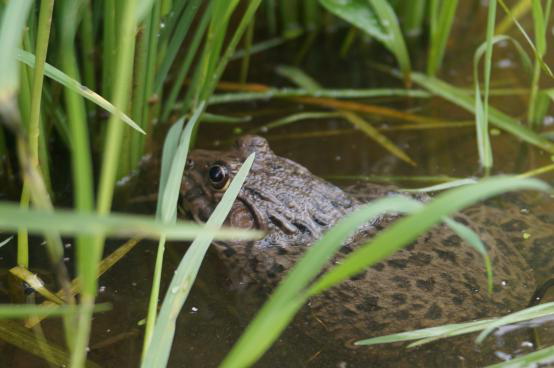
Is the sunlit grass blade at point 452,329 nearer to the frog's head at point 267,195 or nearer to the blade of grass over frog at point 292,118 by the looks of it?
the frog's head at point 267,195

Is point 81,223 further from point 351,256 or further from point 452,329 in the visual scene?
point 452,329

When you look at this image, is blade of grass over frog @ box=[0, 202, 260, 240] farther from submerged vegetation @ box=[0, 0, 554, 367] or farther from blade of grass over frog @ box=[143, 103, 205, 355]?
blade of grass over frog @ box=[143, 103, 205, 355]

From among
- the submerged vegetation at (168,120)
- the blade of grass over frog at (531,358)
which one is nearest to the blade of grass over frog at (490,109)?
the submerged vegetation at (168,120)

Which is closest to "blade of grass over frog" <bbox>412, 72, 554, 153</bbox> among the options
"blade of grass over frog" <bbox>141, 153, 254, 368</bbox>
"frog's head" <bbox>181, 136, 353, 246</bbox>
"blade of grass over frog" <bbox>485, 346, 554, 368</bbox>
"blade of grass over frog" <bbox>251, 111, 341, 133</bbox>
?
"blade of grass over frog" <bbox>251, 111, 341, 133</bbox>

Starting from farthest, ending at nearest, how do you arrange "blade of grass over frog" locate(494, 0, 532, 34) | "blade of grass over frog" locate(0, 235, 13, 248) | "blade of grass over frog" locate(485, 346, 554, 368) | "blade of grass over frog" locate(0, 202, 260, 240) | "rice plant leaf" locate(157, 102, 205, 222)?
"blade of grass over frog" locate(494, 0, 532, 34)
"blade of grass over frog" locate(0, 235, 13, 248)
"rice plant leaf" locate(157, 102, 205, 222)
"blade of grass over frog" locate(485, 346, 554, 368)
"blade of grass over frog" locate(0, 202, 260, 240)

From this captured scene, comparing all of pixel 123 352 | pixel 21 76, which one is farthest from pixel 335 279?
pixel 21 76

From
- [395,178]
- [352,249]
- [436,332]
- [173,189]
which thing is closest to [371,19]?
[395,178]
